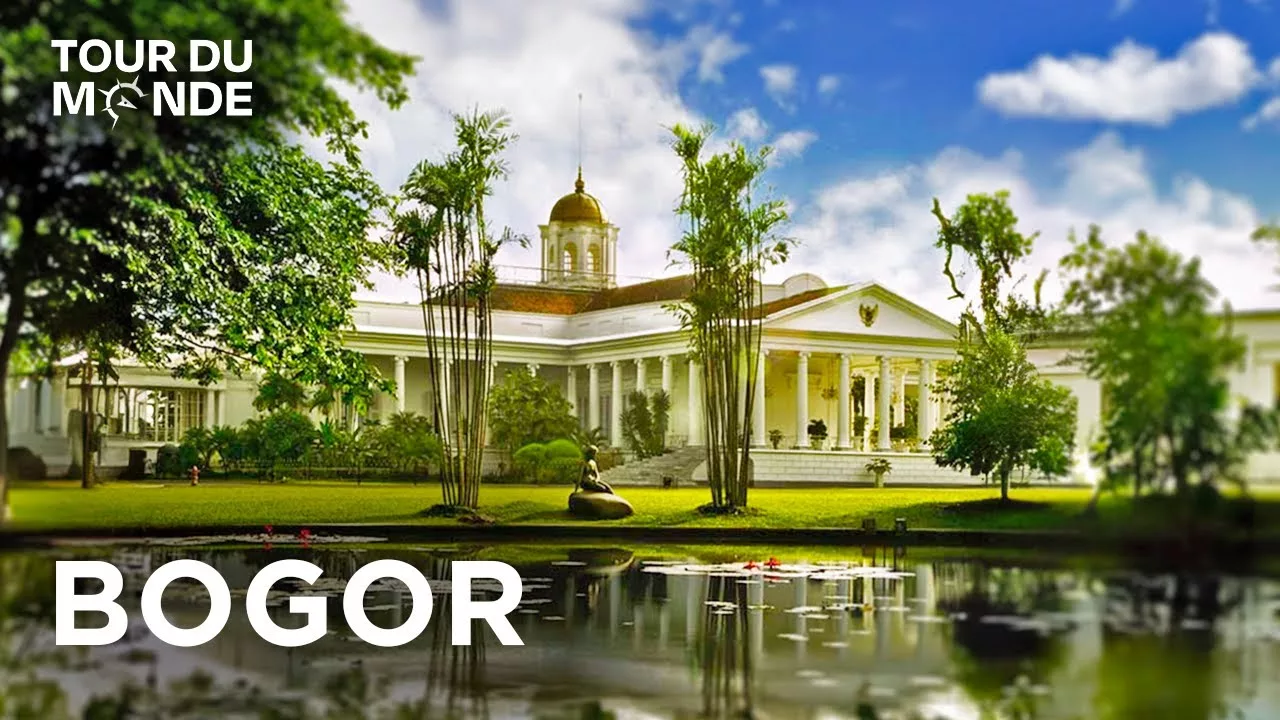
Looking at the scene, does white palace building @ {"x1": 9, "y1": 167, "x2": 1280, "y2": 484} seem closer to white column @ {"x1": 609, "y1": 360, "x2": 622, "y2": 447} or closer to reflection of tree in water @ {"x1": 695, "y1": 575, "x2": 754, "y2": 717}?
white column @ {"x1": 609, "y1": 360, "x2": 622, "y2": 447}

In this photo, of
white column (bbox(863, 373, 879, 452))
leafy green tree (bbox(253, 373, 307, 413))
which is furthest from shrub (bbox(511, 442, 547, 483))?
white column (bbox(863, 373, 879, 452))

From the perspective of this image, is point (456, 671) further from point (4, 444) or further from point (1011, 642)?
point (1011, 642)

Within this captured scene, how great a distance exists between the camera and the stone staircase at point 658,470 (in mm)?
47188

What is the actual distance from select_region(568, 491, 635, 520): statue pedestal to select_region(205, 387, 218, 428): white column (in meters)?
27.6

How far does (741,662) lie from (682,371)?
4894cm

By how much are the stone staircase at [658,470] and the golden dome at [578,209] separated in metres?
30.3

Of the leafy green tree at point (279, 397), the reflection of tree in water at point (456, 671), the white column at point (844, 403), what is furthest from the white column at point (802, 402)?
the reflection of tree in water at point (456, 671)

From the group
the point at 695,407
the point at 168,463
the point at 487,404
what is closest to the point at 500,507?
the point at 487,404

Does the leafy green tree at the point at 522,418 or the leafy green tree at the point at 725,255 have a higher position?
the leafy green tree at the point at 725,255

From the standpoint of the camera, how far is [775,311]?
56.6 m

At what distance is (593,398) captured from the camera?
6512 cm

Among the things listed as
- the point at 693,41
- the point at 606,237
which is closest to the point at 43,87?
the point at 693,41

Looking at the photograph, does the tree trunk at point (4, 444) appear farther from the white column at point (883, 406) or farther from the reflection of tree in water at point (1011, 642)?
the white column at point (883, 406)

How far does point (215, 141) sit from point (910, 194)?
90.1 feet
